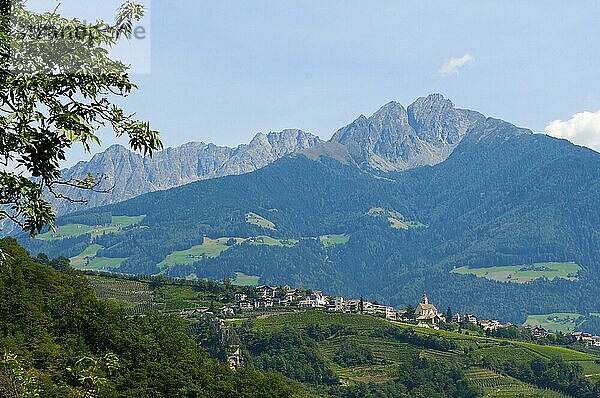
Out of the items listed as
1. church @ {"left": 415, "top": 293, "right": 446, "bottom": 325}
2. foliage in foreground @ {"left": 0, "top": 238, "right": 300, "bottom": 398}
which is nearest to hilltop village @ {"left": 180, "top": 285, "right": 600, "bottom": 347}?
church @ {"left": 415, "top": 293, "right": 446, "bottom": 325}

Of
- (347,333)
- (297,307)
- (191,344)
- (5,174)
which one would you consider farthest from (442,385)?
(5,174)

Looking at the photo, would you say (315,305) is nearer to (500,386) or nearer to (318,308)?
(318,308)

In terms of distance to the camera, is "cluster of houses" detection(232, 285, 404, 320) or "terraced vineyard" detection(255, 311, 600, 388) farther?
"cluster of houses" detection(232, 285, 404, 320)

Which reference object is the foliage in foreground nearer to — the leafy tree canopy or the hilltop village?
the leafy tree canopy

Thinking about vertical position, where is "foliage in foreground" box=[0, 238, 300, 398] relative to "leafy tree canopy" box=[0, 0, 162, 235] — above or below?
below

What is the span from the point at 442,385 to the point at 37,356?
78.1 metres

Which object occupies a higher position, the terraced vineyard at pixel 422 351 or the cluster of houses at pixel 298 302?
→ the cluster of houses at pixel 298 302

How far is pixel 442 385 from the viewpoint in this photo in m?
107

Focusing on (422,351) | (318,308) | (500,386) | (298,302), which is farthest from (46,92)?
(298,302)

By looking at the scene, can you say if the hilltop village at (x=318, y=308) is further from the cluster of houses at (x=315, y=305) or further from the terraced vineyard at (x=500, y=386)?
the terraced vineyard at (x=500, y=386)

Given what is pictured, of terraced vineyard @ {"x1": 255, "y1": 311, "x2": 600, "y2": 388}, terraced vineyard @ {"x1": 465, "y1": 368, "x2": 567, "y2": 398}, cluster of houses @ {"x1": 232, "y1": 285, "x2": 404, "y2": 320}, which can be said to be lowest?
terraced vineyard @ {"x1": 465, "y1": 368, "x2": 567, "y2": 398}

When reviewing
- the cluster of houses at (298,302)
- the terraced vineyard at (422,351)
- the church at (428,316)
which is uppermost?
the cluster of houses at (298,302)

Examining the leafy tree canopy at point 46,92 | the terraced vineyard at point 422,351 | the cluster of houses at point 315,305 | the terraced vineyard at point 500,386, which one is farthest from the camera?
the cluster of houses at point 315,305

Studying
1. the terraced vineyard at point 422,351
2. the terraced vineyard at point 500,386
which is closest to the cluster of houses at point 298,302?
the terraced vineyard at point 422,351
